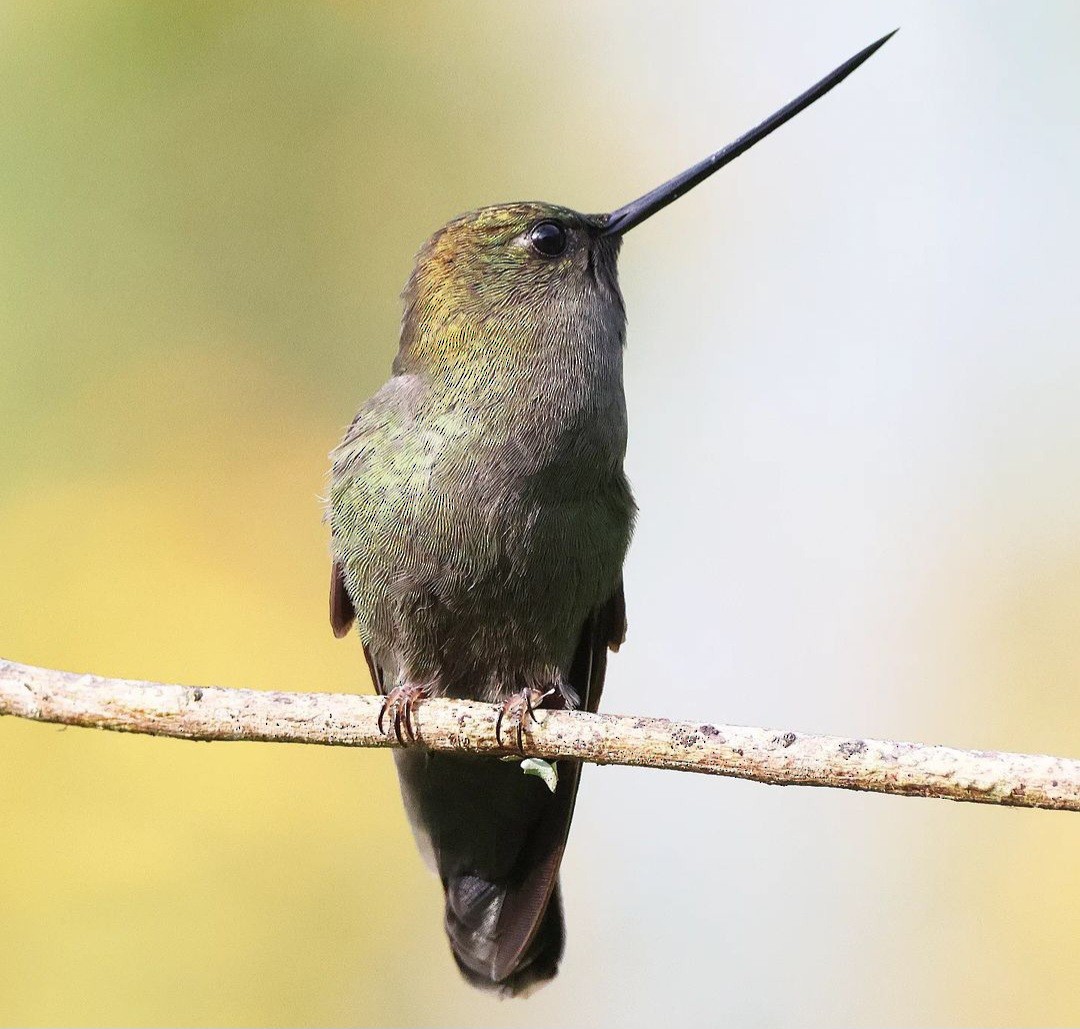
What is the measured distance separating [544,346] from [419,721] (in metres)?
1.33

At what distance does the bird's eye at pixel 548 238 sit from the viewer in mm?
4902

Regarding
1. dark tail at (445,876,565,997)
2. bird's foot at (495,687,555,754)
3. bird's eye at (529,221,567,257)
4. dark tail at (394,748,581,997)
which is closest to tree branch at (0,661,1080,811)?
→ bird's foot at (495,687,555,754)

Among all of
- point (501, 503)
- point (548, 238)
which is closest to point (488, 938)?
point (501, 503)

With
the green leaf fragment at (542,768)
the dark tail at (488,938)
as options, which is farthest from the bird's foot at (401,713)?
the dark tail at (488,938)

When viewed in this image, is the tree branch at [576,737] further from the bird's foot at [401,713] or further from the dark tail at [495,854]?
the dark tail at [495,854]

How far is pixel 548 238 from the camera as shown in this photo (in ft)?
16.1

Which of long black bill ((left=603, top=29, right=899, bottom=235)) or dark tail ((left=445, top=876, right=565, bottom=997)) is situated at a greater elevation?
long black bill ((left=603, top=29, right=899, bottom=235))

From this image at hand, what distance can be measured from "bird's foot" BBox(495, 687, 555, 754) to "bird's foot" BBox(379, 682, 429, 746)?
0.28 meters

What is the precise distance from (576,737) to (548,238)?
6.47ft

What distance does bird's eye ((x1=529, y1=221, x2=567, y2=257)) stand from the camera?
490 cm

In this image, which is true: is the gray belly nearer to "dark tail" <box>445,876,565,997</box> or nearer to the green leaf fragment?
the green leaf fragment

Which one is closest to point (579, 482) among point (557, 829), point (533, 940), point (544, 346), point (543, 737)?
point (544, 346)

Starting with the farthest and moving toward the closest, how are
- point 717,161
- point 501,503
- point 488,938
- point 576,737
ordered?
1. point 488,938
2. point 717,161
3. point 501,503
4. point 576,737

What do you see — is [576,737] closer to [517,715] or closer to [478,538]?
[517,715]
